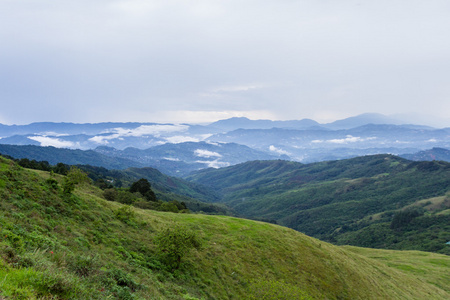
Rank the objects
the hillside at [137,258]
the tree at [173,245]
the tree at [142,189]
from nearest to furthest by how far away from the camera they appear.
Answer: the hillside at [137,258]
the tree at [173,245]
the tree at [142,189]

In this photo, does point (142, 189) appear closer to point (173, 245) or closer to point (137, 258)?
point (173, 245)

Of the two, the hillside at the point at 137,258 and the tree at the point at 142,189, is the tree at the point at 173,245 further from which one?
the tree at the point at 142,189

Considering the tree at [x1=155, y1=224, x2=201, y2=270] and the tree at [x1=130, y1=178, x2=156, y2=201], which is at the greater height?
the tree at [x1=155, y1=224, x2=201, y2=270]

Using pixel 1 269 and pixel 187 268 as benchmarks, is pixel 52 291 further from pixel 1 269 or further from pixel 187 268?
pixel 187 268

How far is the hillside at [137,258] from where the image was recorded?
12773mm

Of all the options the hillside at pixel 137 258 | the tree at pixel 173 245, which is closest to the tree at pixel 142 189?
the hillside at pixel 137 258

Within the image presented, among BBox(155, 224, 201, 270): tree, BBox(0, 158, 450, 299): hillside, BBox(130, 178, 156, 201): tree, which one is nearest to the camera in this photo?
BBox(0, 158, 450, 299): hillside

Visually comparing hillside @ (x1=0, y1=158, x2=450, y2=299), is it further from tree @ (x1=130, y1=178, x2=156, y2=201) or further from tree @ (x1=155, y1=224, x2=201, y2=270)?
tree @ (x1=130, y1=178, x2=156, y2=201)

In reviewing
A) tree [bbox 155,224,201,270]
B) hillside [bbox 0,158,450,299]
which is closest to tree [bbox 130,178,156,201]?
hillside [bbox 0,158,450,299]

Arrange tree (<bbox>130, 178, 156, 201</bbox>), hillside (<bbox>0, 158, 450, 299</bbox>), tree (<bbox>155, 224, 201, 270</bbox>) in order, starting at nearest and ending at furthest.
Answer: hillside (<bbox>0, 158, 450, 299</bbox>) → tree (<bbox>155, 224, 201, 270</bbox>) → tree (<bbox>130, 178, 156, 201</bbox>)

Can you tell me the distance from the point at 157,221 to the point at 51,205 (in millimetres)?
17440

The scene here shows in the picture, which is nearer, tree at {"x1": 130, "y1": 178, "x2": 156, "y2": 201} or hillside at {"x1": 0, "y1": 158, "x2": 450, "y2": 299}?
hillside at {"x1": 0, "y1": 158, "x2": 450, "y2": 299}

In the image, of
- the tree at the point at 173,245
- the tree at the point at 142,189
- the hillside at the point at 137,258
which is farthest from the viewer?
the tree at the point at 142,189

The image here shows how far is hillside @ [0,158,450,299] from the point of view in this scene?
41.9ft
